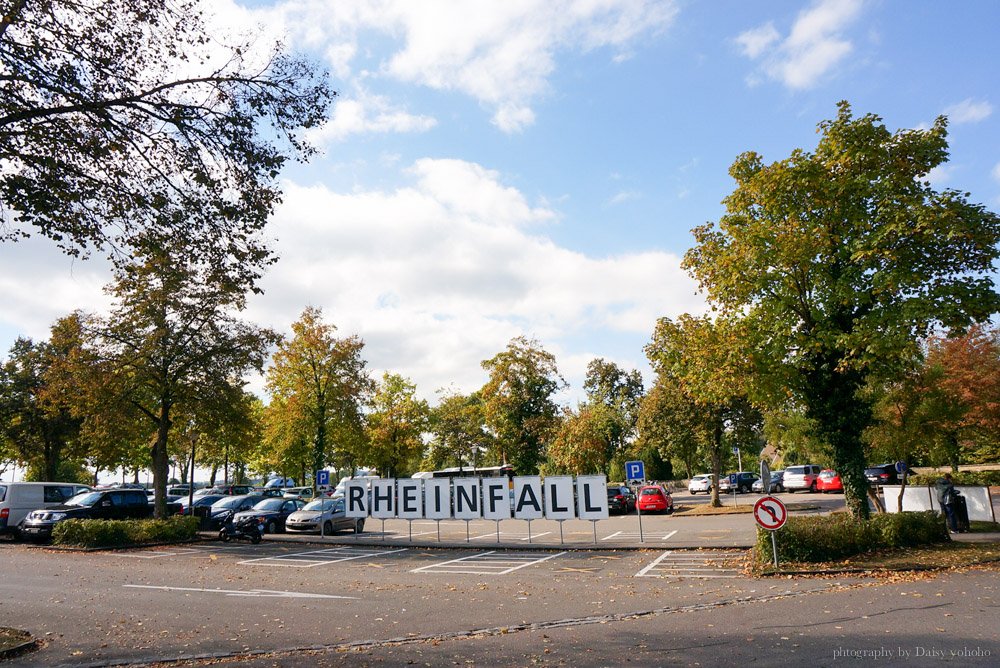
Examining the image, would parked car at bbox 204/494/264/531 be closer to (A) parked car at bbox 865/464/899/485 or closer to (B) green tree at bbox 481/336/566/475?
(B) green tree at bbox 481/336/566/475

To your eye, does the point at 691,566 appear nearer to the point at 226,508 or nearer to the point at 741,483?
the point at 226,508

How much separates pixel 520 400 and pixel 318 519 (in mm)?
25264

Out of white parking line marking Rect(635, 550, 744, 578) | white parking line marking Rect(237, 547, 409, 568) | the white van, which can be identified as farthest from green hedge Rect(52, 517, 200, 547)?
white parking line marking Rect(635, 550, 744, 578)

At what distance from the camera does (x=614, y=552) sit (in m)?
17.7

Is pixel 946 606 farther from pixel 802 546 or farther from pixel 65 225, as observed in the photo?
pixel 65 225

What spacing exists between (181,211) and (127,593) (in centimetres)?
751

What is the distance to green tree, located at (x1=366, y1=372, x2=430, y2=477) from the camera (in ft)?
161

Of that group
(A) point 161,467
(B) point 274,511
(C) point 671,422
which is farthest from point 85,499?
(C) point 671,422

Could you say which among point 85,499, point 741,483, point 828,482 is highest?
point 85,499

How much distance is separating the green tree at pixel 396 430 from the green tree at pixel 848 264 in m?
35.3

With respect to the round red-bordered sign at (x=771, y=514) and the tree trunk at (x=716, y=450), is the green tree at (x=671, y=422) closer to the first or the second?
the tree trunk at (x=716, y=450)

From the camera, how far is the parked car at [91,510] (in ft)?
71.2

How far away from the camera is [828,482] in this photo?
39.0 meters

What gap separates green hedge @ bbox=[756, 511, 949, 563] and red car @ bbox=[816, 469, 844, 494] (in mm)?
25361
